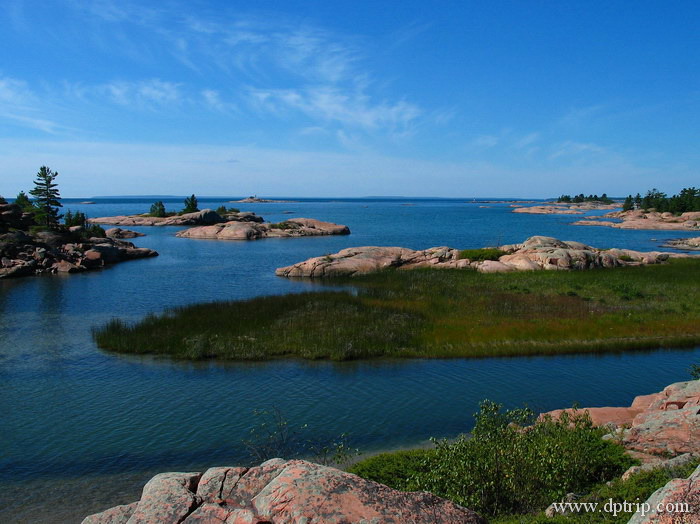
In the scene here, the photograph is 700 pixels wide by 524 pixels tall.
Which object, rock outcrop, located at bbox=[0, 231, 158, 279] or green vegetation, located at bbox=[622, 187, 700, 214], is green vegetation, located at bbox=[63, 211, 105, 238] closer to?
rock outcrop, located at bbox=[0, 231, 158, 279]

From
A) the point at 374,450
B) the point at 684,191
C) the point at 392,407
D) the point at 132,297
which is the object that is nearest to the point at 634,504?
the point at 374,450

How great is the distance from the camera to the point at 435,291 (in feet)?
139

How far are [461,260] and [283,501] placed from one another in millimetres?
51220

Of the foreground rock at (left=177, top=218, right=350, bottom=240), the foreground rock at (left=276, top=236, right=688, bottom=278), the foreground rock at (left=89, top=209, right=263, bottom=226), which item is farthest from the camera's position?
the foreground rock at (left=89, top=209, right=263, bottom=226)

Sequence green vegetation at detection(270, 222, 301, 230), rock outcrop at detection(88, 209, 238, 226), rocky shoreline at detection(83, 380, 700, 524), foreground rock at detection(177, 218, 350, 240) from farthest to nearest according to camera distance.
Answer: rock outcrop at detection(88, 209, 238, 226)
green vegetation at detection(270, 222, 301, 230)
foreground rock at detection(177, 218, 350, 240)
rocky shoreline at detection(83, 380, 700, 524)

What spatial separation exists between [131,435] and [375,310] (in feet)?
63.9

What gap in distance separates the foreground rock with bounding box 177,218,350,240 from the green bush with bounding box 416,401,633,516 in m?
92.7

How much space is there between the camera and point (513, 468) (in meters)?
11.3

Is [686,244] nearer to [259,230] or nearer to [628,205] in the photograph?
[259,230]

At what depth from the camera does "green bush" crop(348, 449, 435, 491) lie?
1356cm

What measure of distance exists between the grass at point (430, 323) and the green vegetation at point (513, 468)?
1417 centimetres

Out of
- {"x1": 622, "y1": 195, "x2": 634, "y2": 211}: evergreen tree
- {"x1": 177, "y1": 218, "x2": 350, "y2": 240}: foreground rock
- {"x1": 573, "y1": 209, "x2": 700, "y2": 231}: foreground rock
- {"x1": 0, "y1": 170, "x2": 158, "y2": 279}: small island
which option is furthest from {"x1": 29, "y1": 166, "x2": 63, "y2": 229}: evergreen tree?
{"x1": 622, "y1": 195, "x2": 634, "y2": 211}: evergreen tree

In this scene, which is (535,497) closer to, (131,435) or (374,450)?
(374,450)

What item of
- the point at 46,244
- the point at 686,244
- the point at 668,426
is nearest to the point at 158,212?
the point at 46,244
